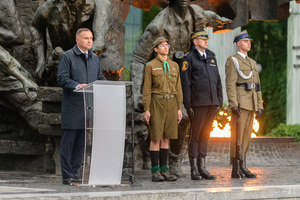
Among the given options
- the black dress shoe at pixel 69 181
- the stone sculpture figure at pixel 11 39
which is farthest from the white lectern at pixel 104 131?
the stone sculpture figure at pixel 11 39

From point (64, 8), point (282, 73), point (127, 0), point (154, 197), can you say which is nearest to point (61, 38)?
point (64, 8)

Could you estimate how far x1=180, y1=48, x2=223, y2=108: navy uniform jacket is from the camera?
9.38 meters

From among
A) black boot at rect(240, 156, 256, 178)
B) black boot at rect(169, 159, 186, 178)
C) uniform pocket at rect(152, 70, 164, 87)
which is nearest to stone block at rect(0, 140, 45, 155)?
black boot at rect(169, 159, 186, 178)

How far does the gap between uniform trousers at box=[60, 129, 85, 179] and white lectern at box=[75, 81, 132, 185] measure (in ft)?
1.83

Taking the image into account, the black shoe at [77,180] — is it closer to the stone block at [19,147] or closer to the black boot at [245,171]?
the stone block at [19,147]

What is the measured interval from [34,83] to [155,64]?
1987 millimetres

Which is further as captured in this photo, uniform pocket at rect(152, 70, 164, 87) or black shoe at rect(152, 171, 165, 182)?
uniform pocket at rect(152, 70, 164, 87)

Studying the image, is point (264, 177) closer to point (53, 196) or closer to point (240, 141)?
point (240, 141)

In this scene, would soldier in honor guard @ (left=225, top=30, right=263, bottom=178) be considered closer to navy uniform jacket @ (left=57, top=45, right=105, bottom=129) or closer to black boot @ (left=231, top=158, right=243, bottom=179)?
black boot @ (left=231, top=158, right=243, bottom=179)

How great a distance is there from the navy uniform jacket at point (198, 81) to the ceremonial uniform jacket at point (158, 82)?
0.14 m

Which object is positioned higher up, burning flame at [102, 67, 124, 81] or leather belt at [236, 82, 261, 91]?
burning flame at [102, 67, 124, 81]

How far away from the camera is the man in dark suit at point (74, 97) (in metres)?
8.52

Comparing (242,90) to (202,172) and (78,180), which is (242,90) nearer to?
(202,172)

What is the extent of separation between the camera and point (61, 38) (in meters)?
10.3
